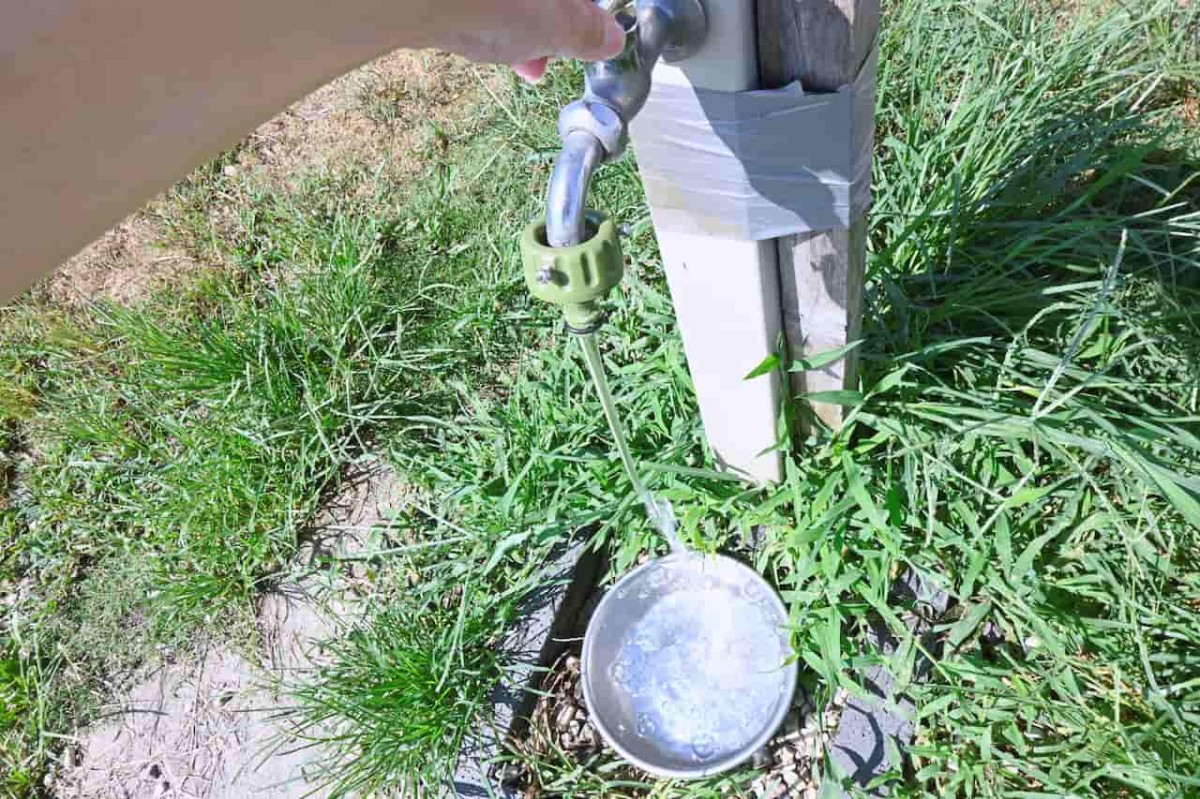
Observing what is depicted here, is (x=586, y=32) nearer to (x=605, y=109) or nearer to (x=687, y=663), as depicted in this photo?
(x=605, y=109)

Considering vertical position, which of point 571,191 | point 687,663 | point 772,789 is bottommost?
point 772,789

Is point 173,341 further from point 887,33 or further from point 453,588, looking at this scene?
point 887,33

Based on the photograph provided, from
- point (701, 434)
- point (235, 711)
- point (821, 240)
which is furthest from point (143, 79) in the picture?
point (235, 711)

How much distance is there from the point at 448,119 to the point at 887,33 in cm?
122

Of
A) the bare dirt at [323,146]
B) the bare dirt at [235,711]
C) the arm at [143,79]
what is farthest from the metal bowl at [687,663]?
the bare dirt at [323,146]

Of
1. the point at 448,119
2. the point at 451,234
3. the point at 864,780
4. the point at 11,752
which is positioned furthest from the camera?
the point at 448,119

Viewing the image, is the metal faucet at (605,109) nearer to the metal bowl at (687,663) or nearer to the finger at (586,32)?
the finger at (586,32)

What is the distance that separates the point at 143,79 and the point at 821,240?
94 centimetres

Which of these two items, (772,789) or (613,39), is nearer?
(613,39)

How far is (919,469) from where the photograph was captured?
162 centimetres

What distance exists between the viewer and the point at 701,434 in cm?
180

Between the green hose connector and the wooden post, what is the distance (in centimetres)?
32

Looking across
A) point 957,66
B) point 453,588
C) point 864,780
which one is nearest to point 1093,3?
point 957,66

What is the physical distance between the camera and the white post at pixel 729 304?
41.3 inches
